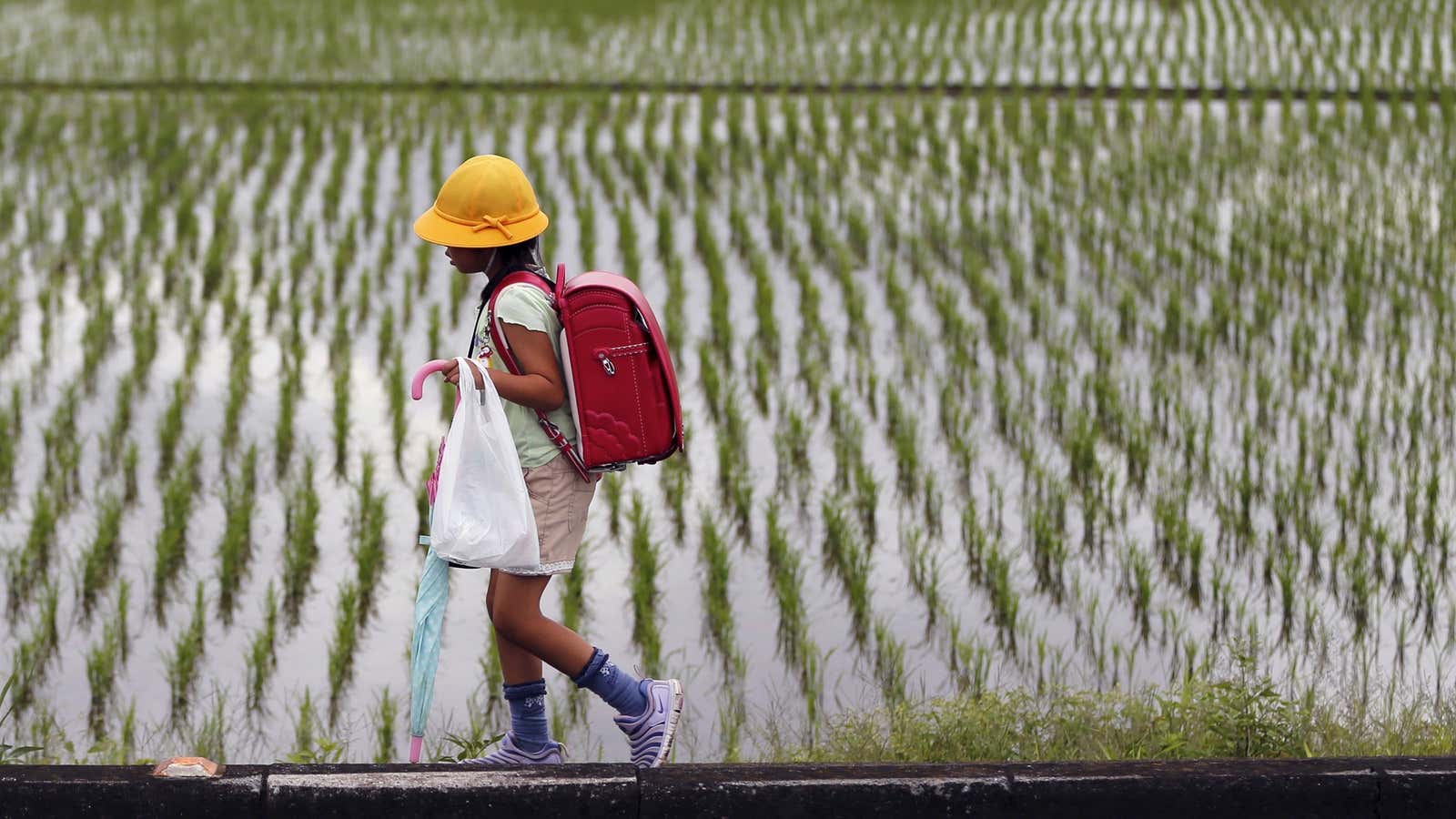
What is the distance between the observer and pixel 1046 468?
4316 millimetres

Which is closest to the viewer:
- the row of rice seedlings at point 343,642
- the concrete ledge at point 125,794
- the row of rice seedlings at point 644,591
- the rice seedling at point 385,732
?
the concrete ledge at point 125,794

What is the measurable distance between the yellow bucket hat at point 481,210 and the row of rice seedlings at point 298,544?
1.30 meters

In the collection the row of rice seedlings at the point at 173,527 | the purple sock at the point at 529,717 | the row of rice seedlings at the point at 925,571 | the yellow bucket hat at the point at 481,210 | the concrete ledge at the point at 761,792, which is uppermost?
the yellow bucket hat at the point at 481,210

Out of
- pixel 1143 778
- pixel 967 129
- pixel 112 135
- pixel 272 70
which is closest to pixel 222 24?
pixel 272 70

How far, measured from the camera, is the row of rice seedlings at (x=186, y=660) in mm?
3262

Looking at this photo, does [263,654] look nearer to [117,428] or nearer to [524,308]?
[524,308]

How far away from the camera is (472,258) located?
8.79 ft

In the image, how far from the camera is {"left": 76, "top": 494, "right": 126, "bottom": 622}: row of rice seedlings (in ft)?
12.1

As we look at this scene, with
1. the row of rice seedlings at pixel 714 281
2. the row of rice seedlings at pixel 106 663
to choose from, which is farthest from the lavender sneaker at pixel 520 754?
the row of rice seedlings at pixel 714 281

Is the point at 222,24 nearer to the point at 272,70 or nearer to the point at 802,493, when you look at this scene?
the point at 272,70

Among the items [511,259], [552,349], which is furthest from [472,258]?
[552,349]

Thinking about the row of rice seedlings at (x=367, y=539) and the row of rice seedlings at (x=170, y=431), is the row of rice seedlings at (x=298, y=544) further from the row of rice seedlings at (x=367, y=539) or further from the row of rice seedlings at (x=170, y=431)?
the row of rice seedlings at (x=170, y=431)

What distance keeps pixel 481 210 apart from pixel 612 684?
0.75 m

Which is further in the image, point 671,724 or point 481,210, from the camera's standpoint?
point 671,724
